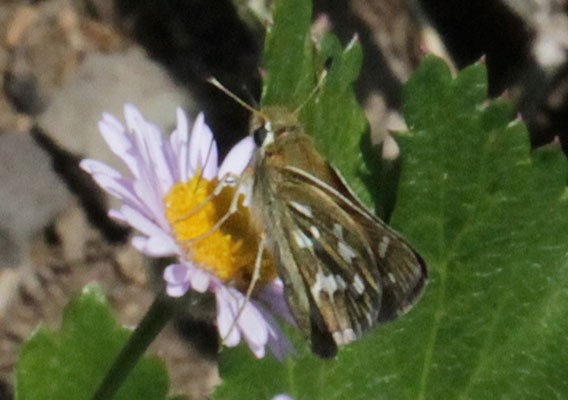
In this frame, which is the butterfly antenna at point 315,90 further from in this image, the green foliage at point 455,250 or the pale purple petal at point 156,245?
the pale purple petal at point 156,245

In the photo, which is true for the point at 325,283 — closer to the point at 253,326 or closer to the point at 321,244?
the point at 321,244

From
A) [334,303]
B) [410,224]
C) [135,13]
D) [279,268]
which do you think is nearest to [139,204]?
[279,268]

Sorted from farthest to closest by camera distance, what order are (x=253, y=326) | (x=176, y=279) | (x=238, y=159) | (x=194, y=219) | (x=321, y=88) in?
(x=238, y=159)
(x=321, y=88)
(x=194, y=219)
(x=253, y=326)
(x=176, y=279)

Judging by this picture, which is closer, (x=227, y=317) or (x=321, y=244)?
(x=227, y=317)

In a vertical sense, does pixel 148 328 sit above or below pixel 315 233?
above

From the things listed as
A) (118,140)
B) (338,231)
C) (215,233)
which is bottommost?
(338,231)

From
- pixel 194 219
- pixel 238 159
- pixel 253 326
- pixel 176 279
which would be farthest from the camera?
pixel 238 159

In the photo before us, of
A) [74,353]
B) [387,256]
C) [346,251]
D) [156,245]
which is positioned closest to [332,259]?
[346,251]
